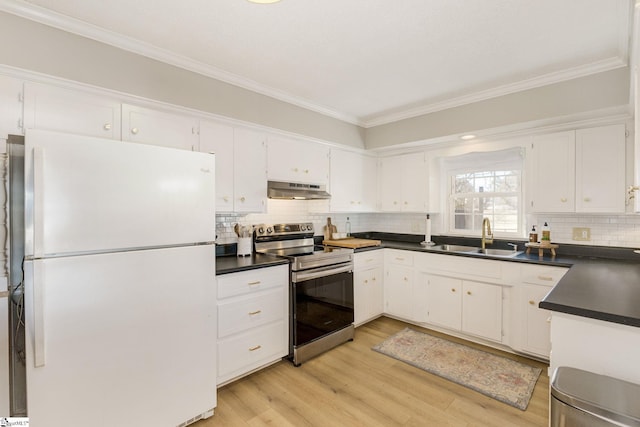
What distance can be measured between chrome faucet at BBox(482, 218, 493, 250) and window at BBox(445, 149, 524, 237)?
109 millimetres

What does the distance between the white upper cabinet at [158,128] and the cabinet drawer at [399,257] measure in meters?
2.45

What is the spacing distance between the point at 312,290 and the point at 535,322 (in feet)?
6.42

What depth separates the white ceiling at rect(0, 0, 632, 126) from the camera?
181 centimetres

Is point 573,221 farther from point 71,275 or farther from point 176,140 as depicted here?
point 71,275

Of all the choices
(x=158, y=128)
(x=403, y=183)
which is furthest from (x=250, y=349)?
(x=403, y=183)

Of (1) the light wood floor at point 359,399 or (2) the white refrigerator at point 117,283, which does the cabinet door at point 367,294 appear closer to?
(1) the light wood floor at point 359,399

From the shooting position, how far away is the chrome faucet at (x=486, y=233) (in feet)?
11.4

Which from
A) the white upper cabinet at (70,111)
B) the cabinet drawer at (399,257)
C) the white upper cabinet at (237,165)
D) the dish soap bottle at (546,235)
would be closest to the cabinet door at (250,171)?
the white upper cabinet at (237,165)

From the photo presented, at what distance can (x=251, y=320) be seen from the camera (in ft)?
8.20

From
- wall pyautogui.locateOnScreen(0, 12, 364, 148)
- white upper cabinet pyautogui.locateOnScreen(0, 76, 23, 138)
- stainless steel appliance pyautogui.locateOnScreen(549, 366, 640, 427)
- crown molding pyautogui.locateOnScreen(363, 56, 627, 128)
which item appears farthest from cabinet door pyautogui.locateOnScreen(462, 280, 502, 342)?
white upper cabinet pyautogui.locateOnScreen(0, 76, 23, 138)

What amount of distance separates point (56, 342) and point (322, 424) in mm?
1556

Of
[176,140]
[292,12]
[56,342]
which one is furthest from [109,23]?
[56,342]

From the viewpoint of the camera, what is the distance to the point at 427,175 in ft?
12.5

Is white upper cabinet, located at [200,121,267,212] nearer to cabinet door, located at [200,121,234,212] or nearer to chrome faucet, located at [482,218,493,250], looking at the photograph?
cabinet door, located at [200,121,234,212]
